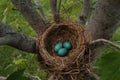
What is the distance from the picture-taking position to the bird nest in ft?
5.77

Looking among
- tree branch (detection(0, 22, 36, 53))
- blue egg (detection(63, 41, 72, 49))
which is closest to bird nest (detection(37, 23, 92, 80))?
blue egg (detection(63, 41, 72, 49))

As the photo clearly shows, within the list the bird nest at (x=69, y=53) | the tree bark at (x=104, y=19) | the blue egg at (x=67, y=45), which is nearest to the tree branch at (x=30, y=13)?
the bird nest at (x=69, y=53)

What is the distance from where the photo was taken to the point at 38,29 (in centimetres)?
193

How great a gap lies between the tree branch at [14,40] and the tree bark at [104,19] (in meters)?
0.37

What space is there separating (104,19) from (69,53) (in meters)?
0.28

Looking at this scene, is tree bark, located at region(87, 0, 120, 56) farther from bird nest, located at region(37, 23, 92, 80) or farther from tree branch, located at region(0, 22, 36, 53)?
tree branch, located at region(0, 22, 36, 53)

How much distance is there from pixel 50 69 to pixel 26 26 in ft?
6.11

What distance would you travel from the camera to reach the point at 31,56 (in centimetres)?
357

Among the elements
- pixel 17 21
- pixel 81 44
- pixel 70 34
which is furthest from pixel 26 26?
pixel 81 44

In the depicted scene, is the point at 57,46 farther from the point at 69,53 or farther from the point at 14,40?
the point at 14,40

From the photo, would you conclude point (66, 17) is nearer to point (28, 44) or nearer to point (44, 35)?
point (44, 35)

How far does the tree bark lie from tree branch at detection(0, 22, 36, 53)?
37 centimetres

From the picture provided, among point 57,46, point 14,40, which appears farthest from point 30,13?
point 14,40

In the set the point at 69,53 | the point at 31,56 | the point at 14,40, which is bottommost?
the point at 31,56
